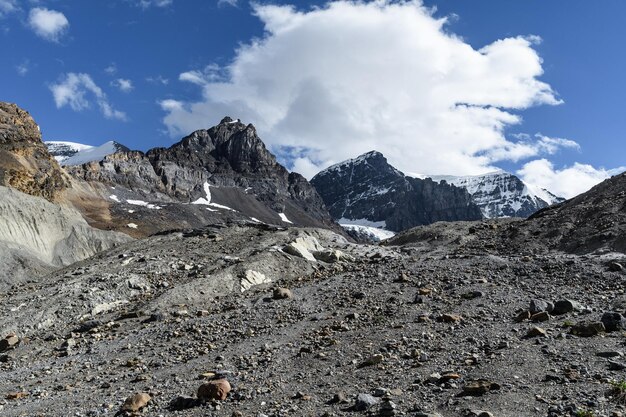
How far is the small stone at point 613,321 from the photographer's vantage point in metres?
15.8

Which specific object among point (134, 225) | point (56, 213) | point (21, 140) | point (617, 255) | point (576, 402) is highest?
point (21, 140)

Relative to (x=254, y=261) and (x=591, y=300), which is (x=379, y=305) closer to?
(x=591, y=300)

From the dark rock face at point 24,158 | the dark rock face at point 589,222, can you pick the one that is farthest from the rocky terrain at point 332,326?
the dark rock face at point 24,158

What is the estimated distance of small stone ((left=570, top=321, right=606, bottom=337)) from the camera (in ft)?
50.9

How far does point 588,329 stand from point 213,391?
10.9 meters

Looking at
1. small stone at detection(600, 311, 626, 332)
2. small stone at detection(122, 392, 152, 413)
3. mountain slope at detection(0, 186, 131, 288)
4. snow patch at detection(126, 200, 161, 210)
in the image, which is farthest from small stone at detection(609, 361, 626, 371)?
snow patch at detection(126, 200, 161, 210)

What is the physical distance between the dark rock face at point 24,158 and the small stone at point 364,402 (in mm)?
94473

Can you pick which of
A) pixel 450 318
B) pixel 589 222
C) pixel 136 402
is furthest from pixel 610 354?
pixel 589 222

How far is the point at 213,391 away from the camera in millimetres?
12992

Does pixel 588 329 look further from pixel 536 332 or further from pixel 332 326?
pixel 332 326

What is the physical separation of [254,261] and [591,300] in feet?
57.2

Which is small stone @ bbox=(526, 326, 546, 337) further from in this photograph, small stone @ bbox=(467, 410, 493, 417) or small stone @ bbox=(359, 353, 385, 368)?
small stone @ bbox=(467, 410, 493, 417)

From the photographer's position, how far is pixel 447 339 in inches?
637

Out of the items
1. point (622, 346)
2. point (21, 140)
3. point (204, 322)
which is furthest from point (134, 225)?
point (622, 346)
